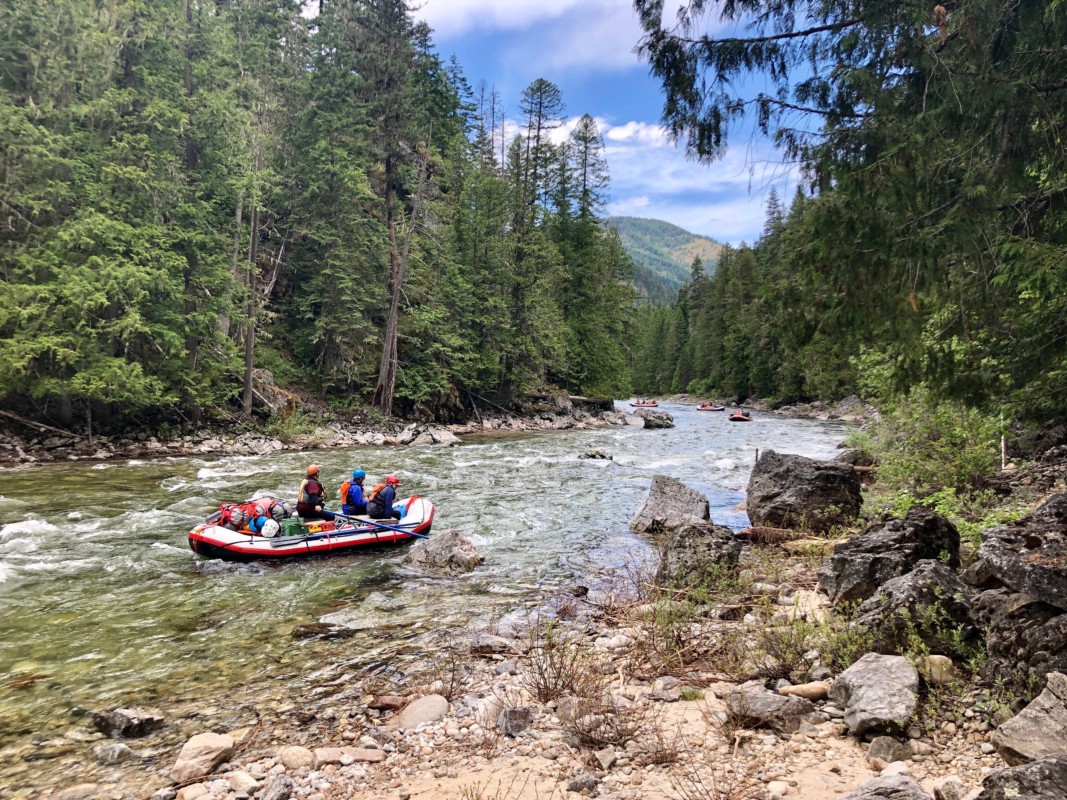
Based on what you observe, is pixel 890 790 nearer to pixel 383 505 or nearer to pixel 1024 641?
pixel 1024 641

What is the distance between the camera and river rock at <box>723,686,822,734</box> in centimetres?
390

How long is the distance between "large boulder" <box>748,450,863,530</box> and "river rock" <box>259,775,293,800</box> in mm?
8994

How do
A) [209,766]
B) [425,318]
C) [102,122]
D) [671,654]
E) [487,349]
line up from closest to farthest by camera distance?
[209,766], [671,654], [102,122], [425,318], [487,349]

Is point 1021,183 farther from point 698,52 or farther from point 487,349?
point 487,349

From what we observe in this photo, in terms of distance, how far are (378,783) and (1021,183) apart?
19.7 ft

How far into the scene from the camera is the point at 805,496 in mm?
10656

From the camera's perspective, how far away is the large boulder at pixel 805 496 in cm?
1035

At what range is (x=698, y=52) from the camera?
15.3 feet

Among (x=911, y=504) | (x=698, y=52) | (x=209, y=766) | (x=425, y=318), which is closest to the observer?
(x=209, y=766)

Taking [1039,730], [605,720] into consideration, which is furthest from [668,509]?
[1039,730]

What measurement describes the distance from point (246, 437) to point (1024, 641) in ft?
72.7

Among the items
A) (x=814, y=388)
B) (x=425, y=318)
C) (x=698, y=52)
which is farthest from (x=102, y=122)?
(x=814, y=388)

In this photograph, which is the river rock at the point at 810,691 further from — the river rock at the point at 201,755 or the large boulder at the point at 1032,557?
the river rock at the point at 201,755

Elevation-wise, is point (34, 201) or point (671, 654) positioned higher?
point (34, 201)
